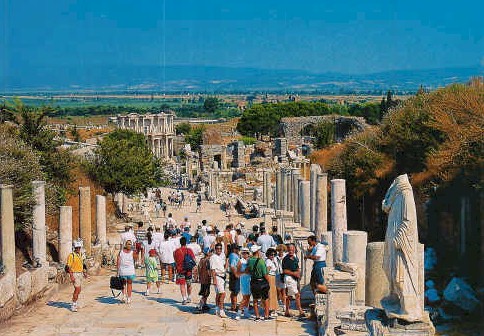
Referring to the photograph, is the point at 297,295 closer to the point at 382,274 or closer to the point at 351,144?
the point at 382,274

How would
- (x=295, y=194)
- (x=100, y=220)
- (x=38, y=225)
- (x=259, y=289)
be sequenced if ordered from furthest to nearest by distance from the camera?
(x=295, y=194), (x=100, y=220), (x=38, y=225), (x=259, y=289)

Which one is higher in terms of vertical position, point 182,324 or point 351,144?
point 351,144

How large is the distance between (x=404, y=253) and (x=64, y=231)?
464 inches

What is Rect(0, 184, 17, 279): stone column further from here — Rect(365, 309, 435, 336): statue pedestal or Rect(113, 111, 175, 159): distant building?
Rect(113, 111, 175, 159): distant building

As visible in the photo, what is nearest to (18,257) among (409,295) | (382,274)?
(382,274)

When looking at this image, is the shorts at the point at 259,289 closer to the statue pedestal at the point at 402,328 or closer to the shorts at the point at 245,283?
the shorts at the point at 245,283

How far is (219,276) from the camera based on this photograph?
12.8 metres

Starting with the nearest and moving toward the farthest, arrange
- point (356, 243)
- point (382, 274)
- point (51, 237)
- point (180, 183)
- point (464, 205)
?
1. point (382, 274)
2. point (356, 243)
3. point (464, 205)
4. point (51, 237)
5. point (180, 183)

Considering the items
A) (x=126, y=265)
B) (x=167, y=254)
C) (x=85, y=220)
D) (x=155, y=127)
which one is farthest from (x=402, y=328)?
(x=155, y=127)

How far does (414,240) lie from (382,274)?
6.04 ft

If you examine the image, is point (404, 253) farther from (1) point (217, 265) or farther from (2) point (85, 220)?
(2) point (85, 220)

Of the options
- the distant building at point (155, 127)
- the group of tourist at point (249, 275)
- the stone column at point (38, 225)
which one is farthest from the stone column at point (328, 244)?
the distant building at point (155, 127)

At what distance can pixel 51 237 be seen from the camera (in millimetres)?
23156

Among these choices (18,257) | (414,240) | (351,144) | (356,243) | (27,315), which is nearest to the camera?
(414,240)
